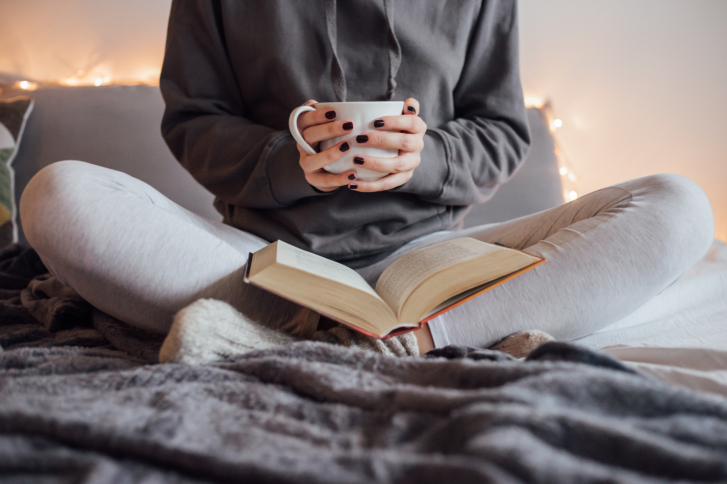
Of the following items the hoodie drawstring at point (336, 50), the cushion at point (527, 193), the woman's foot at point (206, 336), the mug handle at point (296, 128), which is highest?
the hoodie drawstring at point (336, 50)

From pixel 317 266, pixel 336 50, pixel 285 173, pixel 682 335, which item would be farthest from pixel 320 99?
pixel 682 335

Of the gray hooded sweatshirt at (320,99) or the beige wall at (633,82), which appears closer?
the gray hooded sweatshirt at (320,99)

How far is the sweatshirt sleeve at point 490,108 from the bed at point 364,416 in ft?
1.37

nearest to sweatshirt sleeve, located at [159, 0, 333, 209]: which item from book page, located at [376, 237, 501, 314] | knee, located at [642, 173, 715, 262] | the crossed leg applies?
book page, located at [376, 237, 501, 314]

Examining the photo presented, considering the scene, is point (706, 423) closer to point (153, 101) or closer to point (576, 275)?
point (576, 275)

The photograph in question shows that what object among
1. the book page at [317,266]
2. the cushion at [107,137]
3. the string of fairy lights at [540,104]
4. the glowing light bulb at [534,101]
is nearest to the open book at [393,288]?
the book page at [317,266]

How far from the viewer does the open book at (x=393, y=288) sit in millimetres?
473

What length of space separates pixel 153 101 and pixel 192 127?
25.2 inches

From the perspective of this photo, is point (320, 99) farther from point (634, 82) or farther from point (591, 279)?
point (634, 82)

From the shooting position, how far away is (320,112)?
537 millimetres

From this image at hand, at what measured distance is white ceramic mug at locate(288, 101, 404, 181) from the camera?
0.52 meters

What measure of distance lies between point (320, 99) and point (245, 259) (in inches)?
14.8

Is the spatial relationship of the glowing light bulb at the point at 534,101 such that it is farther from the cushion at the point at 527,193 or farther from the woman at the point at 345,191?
the woman at the point at 345,191

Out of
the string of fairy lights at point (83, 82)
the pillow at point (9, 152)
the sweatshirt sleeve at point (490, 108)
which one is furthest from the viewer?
the string of fairy lights at point (83, 82)
